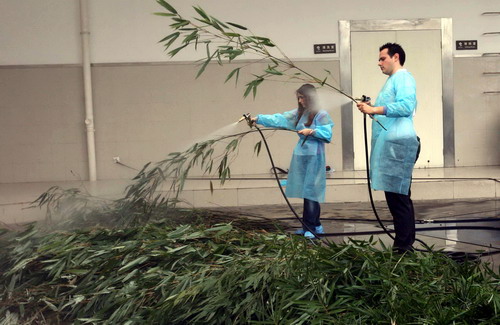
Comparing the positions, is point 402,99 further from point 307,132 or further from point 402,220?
point 307,132

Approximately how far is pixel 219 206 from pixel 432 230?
3.27m

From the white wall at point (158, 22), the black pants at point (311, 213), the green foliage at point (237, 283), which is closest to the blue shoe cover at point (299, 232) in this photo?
the black pants at point (311, 213)

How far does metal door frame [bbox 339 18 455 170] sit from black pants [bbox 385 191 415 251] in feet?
20.5

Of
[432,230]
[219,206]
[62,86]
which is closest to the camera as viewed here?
[432,230]

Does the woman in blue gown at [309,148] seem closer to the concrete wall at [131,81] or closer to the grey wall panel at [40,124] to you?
the concrete wall at [131,81]

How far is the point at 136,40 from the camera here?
11.6 m

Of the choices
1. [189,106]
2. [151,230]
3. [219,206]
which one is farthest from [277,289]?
[189,106]

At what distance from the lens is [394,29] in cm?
1177

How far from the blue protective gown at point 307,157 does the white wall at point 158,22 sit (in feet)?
16.2

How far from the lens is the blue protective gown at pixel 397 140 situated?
550cm

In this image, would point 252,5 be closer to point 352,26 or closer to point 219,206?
point 352,26

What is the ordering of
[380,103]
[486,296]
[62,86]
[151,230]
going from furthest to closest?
[62,86] → [380,103] → [151,230] → [486,296]

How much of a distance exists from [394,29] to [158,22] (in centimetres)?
358

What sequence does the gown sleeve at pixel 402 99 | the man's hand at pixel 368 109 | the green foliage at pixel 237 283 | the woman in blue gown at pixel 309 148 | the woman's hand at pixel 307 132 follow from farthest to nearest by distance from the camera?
the woman in blue gown at pixel 309 148, the woman's hand at pixel 307 132, the gown sleeve at pixel 402 99, the man's hand at pixel 368 109, the green foliage at pixel 237 283
